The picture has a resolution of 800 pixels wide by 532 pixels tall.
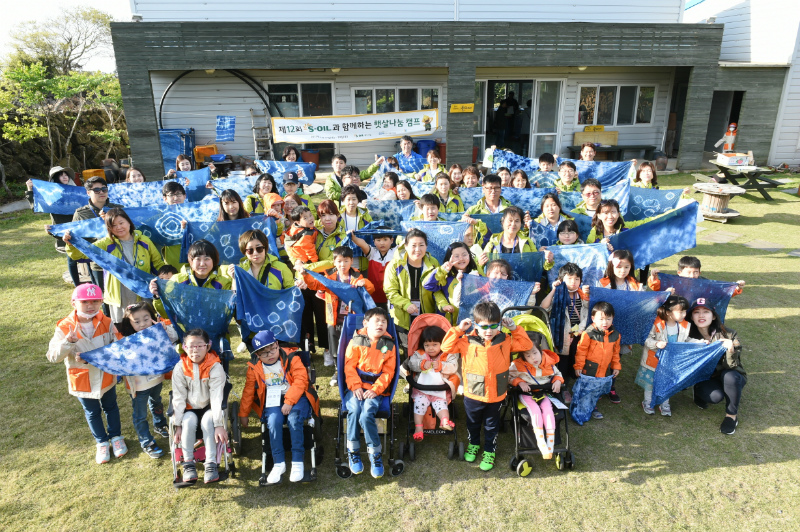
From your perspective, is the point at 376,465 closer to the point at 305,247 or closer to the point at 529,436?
the point at 529,436

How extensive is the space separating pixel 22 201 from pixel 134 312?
12050 millimetres

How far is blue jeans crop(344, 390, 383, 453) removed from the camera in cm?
392

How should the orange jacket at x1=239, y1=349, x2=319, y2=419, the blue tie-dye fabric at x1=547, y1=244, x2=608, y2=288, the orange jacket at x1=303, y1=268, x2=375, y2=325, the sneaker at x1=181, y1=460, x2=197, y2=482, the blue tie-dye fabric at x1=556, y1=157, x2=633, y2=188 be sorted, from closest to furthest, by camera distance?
the sneaker at x1=181, y1=460, x2=197, y2=482 < the orange jacket at x1=239, y1=349, x2=319, y2=419 < the orange jacket at x1=303, y1=268, x2=375, y2=325 < the blue tie-dye fabric at x1=547, y1=244, x2=608, y2=288 < the blue tie-dye fabric at x1=556, y1=157, x2=633, y2=188

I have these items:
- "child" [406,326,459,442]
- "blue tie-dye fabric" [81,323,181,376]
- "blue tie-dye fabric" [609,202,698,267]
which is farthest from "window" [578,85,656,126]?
"blue tie-dye fabric" [81,323,181,376]

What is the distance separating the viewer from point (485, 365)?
393 cm

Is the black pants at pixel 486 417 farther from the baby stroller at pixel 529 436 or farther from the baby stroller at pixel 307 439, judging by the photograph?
the baby stroller at pixel 307 439

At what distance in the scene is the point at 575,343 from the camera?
490 cm

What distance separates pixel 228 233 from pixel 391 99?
10307 millimetres

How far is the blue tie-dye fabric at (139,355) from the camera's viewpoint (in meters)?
3.81

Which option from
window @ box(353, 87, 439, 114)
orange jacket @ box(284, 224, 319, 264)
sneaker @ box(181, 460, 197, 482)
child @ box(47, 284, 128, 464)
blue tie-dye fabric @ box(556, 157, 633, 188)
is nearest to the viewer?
sneaker @ box(181, 460, 197, 482)

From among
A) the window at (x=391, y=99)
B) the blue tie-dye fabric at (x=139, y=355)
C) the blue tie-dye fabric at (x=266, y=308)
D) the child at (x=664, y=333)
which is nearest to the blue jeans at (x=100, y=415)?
the blue tie-dye fabric at (x=139, y=355)

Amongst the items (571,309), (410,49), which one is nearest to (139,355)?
(571,309)

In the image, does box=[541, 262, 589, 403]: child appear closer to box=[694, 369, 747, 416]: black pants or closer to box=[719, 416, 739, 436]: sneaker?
box=[694, 369, 747, 416]: black pants

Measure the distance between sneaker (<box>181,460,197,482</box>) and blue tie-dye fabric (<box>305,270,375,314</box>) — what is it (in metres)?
1.78
